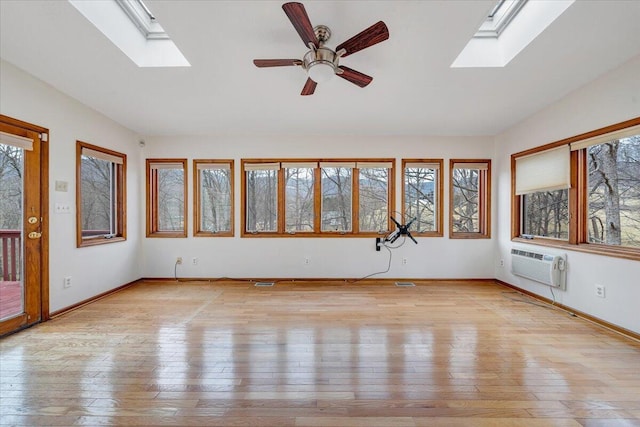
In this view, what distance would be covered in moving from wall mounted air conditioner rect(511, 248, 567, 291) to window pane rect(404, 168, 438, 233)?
125 centimetres

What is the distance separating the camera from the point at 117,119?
12.8 feet

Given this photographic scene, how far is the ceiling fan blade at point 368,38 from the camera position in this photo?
173 cm

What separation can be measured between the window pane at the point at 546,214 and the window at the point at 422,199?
123cm

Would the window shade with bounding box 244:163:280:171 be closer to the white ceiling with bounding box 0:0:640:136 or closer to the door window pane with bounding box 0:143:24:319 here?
the white ceiling with bounding box 0:0:640:136

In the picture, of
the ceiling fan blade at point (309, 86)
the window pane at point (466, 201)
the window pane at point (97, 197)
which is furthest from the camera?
the window pane at point (466, 201)

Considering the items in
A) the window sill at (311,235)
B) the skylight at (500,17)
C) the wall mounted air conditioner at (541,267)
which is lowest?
the wall mounted air conditioner at (541,267)

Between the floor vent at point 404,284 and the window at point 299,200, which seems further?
the window at point 299,200

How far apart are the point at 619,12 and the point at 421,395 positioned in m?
2.92

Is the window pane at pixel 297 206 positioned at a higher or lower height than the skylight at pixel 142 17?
lower

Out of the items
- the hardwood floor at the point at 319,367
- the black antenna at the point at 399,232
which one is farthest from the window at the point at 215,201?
the black antenna at the point at 399,232

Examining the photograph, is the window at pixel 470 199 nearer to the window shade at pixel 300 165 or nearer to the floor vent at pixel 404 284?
the floor vent at pixel 404 284

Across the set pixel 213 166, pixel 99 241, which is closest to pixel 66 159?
pixel 99 241

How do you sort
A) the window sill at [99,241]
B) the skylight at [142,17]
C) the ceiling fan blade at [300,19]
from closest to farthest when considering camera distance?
the ceiling fan blade at [300,19] → the skylight at [142,17] → the window sill at [99,241]

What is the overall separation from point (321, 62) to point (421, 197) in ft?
10.9
